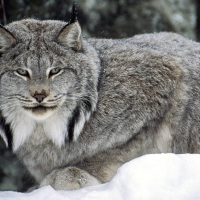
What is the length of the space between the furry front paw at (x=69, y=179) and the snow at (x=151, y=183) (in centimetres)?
47

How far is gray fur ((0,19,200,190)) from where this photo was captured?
3.28 metres

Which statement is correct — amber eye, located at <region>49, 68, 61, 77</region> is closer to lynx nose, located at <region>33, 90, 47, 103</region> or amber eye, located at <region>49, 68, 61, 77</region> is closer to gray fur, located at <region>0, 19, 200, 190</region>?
gray fur, located at <region>0, 19, 200, 190</region>

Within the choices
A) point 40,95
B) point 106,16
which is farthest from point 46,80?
point 106,16

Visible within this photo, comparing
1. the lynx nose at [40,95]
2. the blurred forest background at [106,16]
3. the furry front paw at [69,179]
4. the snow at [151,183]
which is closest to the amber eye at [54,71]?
the lynx nose at [40,95]

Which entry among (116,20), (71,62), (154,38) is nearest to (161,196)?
(71,62)

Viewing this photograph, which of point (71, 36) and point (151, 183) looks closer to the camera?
point (151, 183)

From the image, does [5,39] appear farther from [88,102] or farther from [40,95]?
[88,102]

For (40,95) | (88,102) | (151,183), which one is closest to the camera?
(151,183)

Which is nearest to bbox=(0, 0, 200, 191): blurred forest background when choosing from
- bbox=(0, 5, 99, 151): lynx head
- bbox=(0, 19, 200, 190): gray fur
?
bbox=(0, 19, 200, 190): gray fur

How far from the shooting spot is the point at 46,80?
322 centimetres

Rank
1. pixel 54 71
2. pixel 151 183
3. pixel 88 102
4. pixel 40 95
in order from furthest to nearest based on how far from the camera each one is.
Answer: pixel 88 102 < pixel 54 71 < pixel 40 95 < pixel 151 183

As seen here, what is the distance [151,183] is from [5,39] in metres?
1.47

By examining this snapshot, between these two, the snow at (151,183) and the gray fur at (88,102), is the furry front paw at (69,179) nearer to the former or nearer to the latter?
the gray fur at (88,102)

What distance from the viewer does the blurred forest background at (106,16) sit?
5.30 metres
